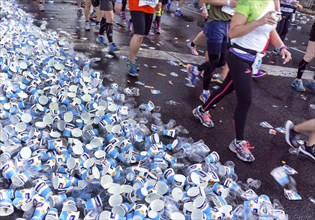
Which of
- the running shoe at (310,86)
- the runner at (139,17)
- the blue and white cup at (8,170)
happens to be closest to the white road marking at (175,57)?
the running shoe at (310,86)

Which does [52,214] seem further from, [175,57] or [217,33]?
[175,57]

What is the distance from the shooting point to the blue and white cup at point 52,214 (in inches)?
90.0

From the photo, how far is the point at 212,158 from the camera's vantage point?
10.7ft

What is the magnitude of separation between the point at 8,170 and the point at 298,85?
4927mm

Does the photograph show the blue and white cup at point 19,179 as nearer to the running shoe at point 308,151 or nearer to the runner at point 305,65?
the running shoe at point 308,151

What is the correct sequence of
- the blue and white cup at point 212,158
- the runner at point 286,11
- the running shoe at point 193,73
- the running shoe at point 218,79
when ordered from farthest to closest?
1. the runner at point 286,11
2. the running shoe at point 218,79
3. the running shoe at point 193,73
4. the blue and white cup at point 212,158

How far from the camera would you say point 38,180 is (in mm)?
2592

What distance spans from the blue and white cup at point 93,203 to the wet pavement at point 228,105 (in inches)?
56.2

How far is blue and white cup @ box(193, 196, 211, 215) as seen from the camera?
99.1 inches

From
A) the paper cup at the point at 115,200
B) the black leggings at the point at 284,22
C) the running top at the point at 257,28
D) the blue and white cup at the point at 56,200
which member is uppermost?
the running top at the point at 257,28

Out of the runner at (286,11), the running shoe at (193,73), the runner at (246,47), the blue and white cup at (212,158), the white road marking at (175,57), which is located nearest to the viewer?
the runner at (246,47)

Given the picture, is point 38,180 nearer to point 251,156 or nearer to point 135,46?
point 251,156

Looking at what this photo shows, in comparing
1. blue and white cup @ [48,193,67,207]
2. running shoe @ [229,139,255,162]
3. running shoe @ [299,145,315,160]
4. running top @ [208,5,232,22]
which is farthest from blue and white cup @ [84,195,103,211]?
running top @ [208,5,232,22]

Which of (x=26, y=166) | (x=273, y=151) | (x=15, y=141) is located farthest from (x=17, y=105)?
(x=273, y=151)
